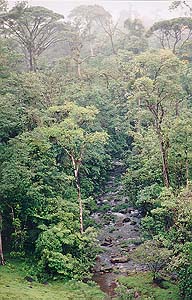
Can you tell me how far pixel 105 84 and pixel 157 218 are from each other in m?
27.6

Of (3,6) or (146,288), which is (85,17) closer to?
(3,6)

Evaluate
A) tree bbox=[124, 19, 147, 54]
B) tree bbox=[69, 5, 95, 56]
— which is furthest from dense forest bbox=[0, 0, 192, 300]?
tree bbox=[69, 5, 95, 56]

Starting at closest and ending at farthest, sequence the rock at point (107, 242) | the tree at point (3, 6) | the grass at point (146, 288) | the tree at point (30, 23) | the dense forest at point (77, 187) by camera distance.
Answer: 1. the grass at point (146, 288)
2. the dense forest at point (77, 187)
3. the rock at point (107, 242)
4. the tree at point (3, 6)
5. the tree at point (30, 23)

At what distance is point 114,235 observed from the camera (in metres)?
34.2

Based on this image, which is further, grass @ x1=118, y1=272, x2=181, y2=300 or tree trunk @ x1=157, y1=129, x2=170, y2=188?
tree trunk @ x1=157, y1=129, x2=170, y2=188

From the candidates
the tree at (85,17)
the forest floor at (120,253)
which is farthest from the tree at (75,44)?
the forest floor at (120,253)

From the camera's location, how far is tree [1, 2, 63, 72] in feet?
162

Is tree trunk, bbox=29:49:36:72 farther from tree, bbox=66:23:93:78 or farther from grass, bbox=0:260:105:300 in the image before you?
grass, bbox=0:260:105:300

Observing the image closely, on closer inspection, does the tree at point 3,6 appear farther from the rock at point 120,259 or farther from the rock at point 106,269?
the rock at point 106,269

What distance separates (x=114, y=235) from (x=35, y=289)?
1198 cm

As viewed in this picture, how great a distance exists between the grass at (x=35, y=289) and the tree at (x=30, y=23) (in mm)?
33888

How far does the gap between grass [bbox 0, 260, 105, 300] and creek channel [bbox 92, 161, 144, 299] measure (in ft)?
4.49

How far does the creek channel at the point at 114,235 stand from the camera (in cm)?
2727

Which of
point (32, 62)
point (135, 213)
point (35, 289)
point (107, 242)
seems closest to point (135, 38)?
point (32, 62)
